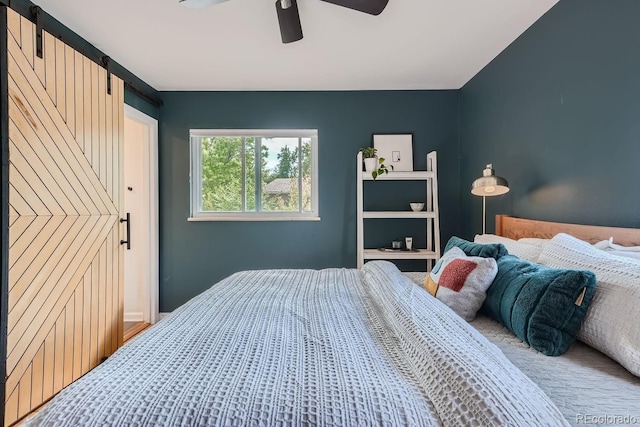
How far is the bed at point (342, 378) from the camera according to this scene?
2.32 ft

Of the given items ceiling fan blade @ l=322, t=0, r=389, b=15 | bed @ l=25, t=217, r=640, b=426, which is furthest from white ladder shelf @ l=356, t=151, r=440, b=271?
bed @ l=25, t=217, r=640, b=426

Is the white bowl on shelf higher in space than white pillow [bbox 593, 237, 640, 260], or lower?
higher

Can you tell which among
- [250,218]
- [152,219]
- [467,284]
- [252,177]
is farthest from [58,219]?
[467,284]

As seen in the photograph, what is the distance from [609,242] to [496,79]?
5.74 feet

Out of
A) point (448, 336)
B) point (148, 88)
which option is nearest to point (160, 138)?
point (148, 88)

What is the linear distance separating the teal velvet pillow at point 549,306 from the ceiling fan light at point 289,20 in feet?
5.46

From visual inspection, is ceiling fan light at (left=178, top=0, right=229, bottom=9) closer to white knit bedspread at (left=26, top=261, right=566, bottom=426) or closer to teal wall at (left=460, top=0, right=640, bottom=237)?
white knit bedspread at (left=26, top=261, right=566, bottom=426)

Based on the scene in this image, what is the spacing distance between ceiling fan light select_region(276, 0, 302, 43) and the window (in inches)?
60.8

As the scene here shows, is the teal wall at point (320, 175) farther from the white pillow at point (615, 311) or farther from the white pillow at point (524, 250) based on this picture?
the white pillow at point (615, 311)

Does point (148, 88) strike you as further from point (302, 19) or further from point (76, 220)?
point (302, 19)

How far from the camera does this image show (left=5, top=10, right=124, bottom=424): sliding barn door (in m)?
1.71

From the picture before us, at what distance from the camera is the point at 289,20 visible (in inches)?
70.0

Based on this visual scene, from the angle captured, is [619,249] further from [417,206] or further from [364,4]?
[417,206]

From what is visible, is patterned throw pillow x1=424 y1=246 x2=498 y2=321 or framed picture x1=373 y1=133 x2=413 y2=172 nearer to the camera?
patterned throw pillow x1=424 y1=246 x2=498 y2=321
